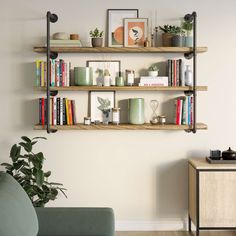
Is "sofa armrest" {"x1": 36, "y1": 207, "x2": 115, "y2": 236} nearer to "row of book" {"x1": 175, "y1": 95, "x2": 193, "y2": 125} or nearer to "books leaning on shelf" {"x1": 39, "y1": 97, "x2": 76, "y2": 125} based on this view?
"books leaning on shelf" {"x1": 39, "y1": 97, "x2": 76, "y2": 125}

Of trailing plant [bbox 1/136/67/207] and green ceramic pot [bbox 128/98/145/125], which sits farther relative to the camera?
green ceramic pot [bbox 128/98/145/125]

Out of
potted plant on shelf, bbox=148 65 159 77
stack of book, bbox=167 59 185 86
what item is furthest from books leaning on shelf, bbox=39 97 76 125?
stack of book, bbox=167 59 185 86

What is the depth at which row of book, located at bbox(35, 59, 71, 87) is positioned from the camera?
4.22 metres

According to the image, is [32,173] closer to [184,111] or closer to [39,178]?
[39,178]

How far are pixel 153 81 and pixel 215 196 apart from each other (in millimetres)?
1117

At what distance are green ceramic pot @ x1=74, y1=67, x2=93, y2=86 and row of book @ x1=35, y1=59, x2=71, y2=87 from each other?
90mm

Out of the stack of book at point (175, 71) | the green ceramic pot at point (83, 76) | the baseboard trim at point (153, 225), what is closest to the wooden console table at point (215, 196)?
the baseboard trim at point (153, 225)

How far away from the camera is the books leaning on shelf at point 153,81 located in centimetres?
425

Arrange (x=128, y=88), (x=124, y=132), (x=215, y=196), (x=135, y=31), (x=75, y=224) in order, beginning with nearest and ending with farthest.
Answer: (x=75, y=224), (x=215, y=196), (x=128, y=88), (x=135, y=31), (x=124, y=132)

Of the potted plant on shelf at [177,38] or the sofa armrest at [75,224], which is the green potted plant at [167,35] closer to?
the potted plant on shelf at [177,38]

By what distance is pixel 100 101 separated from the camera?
14.4 ft

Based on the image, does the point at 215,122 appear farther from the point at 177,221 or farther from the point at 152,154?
the point at 177,221

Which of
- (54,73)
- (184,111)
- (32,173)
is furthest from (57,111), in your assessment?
(184,111)

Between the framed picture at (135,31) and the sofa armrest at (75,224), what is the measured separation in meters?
1.76
